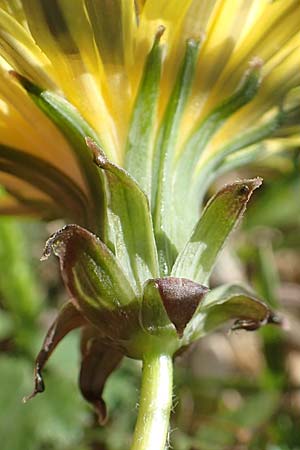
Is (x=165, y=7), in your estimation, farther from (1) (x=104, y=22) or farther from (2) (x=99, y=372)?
(2) (x=99, y=372)

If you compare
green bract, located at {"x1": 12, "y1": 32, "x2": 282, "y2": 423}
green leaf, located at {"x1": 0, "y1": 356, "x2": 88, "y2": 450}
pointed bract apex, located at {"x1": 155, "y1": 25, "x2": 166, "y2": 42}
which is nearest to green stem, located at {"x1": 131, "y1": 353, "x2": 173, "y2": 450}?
green bract, located at {"x1": 12, "y1": 32, "x2": 282, "y2": 423}

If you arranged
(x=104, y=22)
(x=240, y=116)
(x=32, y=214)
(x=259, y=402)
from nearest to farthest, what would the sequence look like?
(x=104, y=22) < (x=240, y=116) < (x=32, y=214) < (x=259, y=402)

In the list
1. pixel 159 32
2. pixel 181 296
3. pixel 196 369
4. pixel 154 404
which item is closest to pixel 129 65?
pixel 159 32

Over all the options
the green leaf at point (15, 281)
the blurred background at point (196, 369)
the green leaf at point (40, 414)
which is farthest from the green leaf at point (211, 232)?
the green leaf at point (15, 281)

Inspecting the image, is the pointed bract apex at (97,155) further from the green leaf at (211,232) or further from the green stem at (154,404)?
the green stem at (154,404)

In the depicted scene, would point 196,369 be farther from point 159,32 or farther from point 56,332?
point 159,32

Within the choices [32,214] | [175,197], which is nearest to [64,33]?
[175,197]
